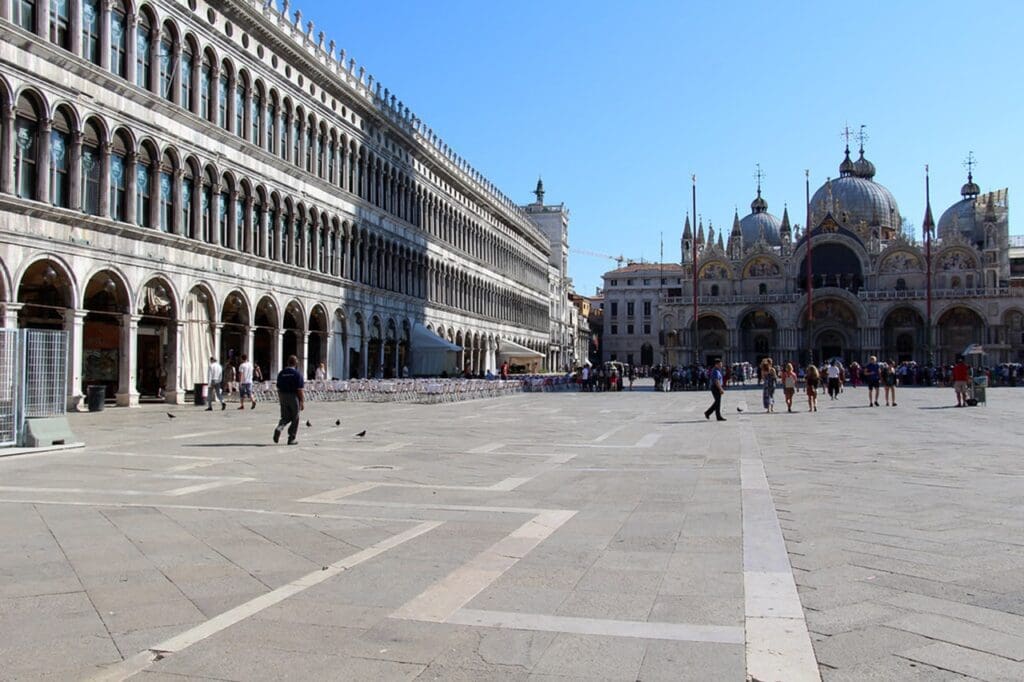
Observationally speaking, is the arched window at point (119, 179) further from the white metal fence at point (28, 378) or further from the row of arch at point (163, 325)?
the white metal fence at point (28, 378)

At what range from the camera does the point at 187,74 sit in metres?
32.0

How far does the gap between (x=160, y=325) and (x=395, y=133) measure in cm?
2413

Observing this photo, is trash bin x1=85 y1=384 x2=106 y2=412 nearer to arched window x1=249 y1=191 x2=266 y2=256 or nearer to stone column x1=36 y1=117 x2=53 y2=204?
stone column x1=36 y1=117 x2=53 y2=204

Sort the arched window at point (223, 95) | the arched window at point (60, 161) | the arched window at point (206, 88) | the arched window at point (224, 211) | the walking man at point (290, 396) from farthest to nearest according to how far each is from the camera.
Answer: the arched window at point (224, 211) → the arched window at point (223, 95) → the arched window at point (206, 88) → the arched window at point (60, 161) → the walking man at point (290, 396)

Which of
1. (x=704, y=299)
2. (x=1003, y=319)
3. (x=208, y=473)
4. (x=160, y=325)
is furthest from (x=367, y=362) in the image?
(x=1003, y=319)

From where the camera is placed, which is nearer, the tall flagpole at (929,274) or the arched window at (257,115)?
the arched window at (257,115)

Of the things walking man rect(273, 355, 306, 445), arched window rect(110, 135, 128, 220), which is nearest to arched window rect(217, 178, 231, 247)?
arched window rect(110, 135, 128, 220)

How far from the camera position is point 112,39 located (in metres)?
27.7

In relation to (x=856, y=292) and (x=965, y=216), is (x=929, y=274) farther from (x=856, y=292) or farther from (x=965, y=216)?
(x=965, y=216)

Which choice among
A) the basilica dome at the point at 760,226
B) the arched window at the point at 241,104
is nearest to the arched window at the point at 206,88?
the arched window at the point at 241,104

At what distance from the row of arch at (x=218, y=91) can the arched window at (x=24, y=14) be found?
3 cm

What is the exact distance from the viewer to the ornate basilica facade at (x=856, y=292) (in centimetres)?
8800

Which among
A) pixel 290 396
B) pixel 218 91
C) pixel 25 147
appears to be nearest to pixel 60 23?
pixel 25 147

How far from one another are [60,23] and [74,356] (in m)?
9.41
